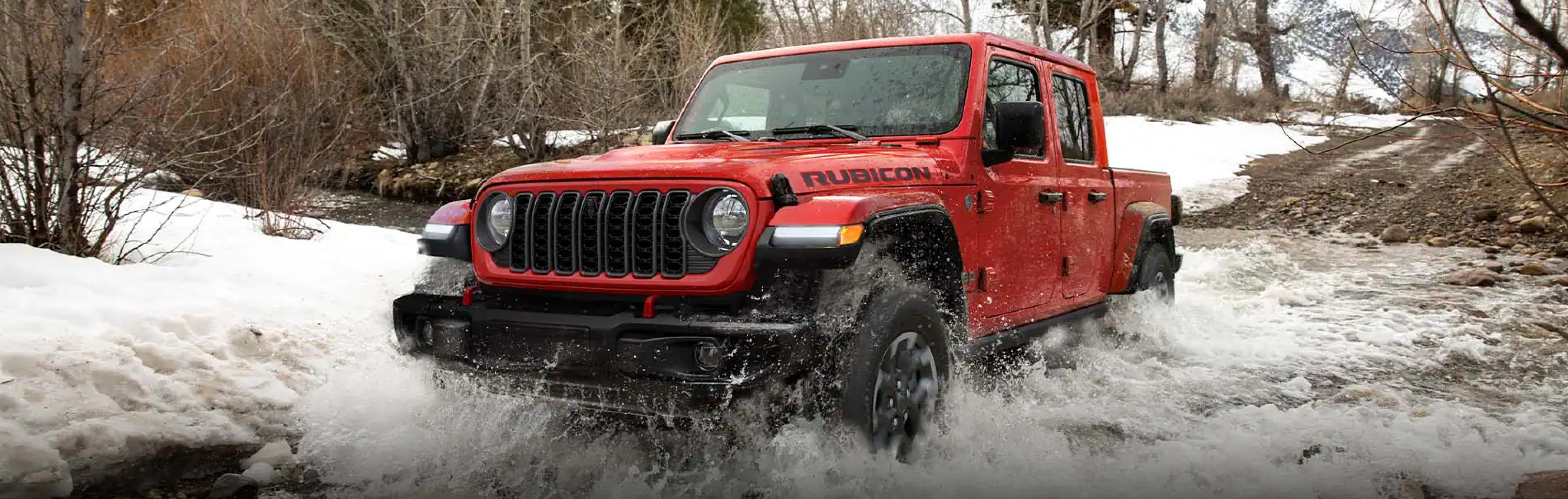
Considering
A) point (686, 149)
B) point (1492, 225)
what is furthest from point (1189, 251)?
point (686, 149)

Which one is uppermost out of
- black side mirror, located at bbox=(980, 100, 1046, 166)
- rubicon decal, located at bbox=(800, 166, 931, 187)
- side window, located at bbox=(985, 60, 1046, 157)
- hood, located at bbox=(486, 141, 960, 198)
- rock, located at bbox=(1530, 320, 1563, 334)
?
side window, located at bbox=(985, 60, 1046, 157)

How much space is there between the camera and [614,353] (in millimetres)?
3609

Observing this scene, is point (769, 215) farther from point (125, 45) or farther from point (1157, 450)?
point (125, 45)

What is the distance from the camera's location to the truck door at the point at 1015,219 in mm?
4773

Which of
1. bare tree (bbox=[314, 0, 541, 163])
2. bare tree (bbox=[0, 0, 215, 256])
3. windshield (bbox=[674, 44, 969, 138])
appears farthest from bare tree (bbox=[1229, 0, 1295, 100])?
bare tree (bbox=[0, 0, 215, 256])

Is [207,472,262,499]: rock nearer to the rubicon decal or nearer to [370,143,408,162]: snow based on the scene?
the rubicon decal

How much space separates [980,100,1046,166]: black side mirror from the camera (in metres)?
4.44

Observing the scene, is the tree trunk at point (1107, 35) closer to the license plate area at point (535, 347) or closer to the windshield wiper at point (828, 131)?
→ the windshield wiper at point (828, 131)

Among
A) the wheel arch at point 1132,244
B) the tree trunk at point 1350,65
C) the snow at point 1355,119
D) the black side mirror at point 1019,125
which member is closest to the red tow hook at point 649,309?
the black side mirror at point 1019,125

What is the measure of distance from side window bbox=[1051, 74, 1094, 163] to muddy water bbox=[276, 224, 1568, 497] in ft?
3.51

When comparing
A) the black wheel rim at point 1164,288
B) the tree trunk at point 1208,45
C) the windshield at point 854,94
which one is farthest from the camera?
the tree trunk at point 1208,45

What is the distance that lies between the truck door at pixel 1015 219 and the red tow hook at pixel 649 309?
1613 millimetres

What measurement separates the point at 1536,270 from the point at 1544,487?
6.47 metres

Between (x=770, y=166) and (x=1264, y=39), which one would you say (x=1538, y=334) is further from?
(x=1264, y=39)
